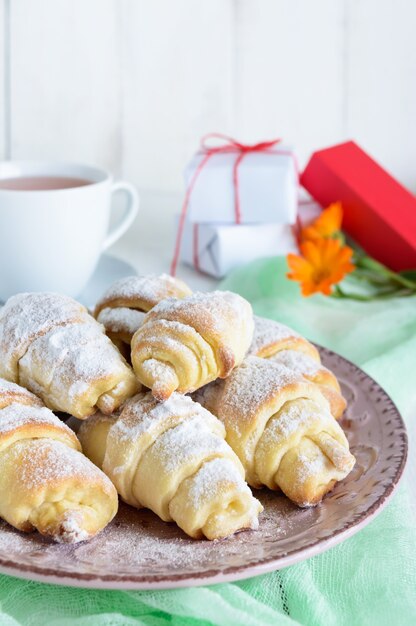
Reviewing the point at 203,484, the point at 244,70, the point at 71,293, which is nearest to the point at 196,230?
the point at 71,293

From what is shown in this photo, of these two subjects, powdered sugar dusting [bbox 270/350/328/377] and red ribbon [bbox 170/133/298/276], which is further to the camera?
red ribbon [bbox 170/133/298/276]

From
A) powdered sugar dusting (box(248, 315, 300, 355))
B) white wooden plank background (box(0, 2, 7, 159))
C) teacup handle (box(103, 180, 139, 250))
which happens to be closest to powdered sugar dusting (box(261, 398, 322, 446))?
powdered sugar dusting (box(248, 315, 300, 355))

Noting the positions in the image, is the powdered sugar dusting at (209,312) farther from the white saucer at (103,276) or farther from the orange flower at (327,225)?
the orange flower at (327,225)

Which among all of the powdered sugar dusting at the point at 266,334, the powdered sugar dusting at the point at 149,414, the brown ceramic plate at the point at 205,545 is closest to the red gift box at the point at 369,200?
the powdered sugar dusting at the point at 266,334

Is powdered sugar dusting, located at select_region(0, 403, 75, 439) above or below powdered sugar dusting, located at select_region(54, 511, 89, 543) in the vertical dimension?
above

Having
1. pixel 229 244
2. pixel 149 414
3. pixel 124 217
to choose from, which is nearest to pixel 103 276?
pixel 124 217

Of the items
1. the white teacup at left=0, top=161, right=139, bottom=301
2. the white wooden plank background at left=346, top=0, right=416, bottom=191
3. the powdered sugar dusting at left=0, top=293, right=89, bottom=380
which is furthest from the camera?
the white wooden plank background at left=346, top=0, right=416, bottom=191

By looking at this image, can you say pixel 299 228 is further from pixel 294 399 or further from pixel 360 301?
pixel 294 399

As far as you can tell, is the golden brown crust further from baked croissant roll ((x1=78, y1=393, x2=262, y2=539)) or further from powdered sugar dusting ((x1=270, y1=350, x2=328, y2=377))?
powdered sugar dusting ((x1=270, y1=350, x2=328, y2=377))
